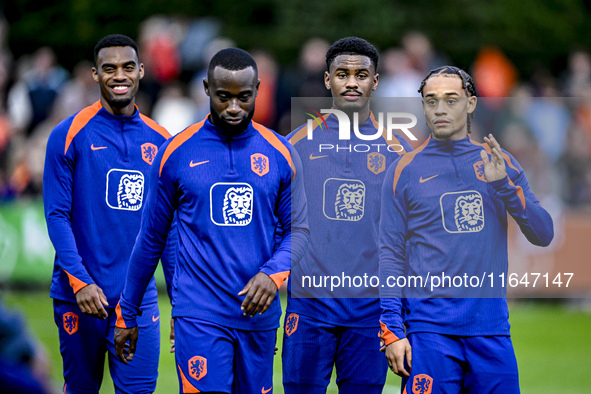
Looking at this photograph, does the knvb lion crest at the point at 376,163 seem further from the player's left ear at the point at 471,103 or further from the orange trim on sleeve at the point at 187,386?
the orange trim on sleeve at the point at 187,386

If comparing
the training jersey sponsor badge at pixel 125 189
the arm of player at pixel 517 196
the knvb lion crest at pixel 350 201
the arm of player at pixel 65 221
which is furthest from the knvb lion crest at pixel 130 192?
the arm of player at pixel 517 196

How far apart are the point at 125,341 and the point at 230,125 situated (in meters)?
1.39

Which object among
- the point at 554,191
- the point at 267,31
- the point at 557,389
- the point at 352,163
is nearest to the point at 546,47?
the point at 267,31

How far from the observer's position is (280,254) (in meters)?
5.15

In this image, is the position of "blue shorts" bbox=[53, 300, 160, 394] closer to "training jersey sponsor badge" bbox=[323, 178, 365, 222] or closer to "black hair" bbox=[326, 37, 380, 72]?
"training jersey sponsor badge" bbox=[323, 178, 365, 222]

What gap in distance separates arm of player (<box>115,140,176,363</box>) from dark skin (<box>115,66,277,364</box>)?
1.30 ft

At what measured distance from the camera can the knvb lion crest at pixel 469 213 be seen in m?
5.16

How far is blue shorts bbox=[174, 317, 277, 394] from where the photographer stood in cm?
501

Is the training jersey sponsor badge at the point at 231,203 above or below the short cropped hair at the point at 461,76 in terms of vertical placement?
below

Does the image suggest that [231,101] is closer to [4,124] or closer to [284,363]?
[284,363]

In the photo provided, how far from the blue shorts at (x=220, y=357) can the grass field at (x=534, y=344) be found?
409 centimetres

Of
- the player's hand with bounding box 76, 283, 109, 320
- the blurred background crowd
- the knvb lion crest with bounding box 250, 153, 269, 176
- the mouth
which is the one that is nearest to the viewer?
the knvb lion crest with bounding box 250, 153, 269, 176

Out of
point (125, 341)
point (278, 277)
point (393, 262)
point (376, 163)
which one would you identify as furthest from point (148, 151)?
point (393, 262)

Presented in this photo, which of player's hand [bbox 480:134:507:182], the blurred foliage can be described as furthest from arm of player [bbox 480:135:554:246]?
the blurred foliage
